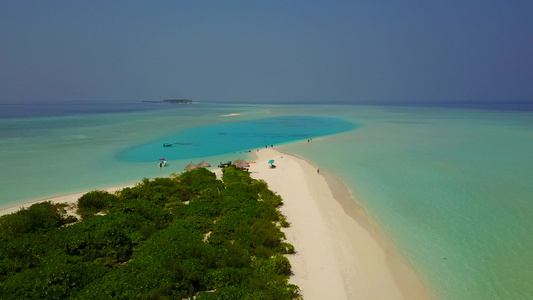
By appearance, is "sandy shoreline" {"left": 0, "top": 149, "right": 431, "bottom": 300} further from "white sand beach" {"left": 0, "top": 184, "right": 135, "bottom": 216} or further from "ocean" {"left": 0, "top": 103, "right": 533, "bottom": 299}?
"ocean" {"left": 0, "top": 103, "right": 533, "bottom": 299}


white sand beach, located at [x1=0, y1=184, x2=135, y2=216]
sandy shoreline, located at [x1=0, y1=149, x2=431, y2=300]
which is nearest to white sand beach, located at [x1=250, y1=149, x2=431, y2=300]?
sandy shoreline, located at [x1=0, y1=149, x2=431, y2=300]

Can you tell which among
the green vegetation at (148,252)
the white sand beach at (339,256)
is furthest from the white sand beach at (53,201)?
the white sand beach at (339,256)

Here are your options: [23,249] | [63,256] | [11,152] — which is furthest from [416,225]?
[11,152]

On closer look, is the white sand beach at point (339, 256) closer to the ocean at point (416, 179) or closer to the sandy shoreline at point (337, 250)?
the sandy shoreline at point (337, 250)

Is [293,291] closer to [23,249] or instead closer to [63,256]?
[63,256]

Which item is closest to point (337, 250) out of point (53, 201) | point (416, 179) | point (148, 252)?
point (148, 252)

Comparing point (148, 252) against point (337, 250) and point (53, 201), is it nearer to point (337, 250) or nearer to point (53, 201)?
point (337, 250)

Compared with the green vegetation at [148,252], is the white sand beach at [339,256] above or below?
below
